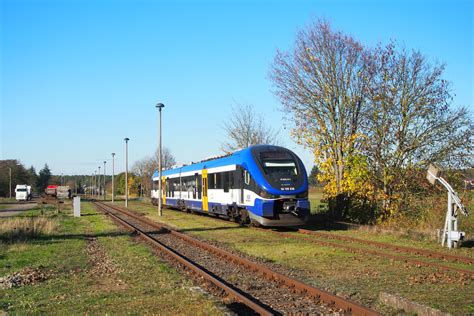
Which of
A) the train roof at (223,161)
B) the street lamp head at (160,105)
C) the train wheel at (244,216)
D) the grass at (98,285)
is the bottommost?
the grass at (98,285)

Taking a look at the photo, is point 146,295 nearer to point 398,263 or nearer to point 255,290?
point 255,290

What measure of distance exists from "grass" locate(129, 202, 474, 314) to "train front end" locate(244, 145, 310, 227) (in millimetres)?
2231

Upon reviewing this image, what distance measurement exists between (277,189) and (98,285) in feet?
33.8

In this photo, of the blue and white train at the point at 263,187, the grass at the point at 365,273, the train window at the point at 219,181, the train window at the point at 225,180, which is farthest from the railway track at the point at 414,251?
the train window at the point at 219,181

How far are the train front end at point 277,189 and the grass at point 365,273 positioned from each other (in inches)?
87.8

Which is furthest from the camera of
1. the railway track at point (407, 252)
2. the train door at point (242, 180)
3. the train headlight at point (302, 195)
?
the train door at point (242, 180)

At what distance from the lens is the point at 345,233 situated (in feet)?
60.0

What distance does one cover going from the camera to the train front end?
1894 centimetres

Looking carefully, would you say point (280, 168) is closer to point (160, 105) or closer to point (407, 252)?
point (407, 252)

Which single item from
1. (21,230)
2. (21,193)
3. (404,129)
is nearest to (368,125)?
(404,129)

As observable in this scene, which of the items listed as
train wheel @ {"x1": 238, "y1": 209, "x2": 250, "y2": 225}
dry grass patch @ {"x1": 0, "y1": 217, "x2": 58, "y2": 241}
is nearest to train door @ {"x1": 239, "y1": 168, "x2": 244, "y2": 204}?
train wheel @ {"x1": 238, "y1": 209, "x2": 250, "y2": 225}

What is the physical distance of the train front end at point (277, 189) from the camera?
18938 mm

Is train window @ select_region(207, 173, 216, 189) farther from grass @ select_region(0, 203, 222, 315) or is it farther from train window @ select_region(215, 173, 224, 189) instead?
grass @ select_region(0, 203, 222, 315)

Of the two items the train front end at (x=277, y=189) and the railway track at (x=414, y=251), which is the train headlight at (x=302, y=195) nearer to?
the train front end at (x=277, y=189)
